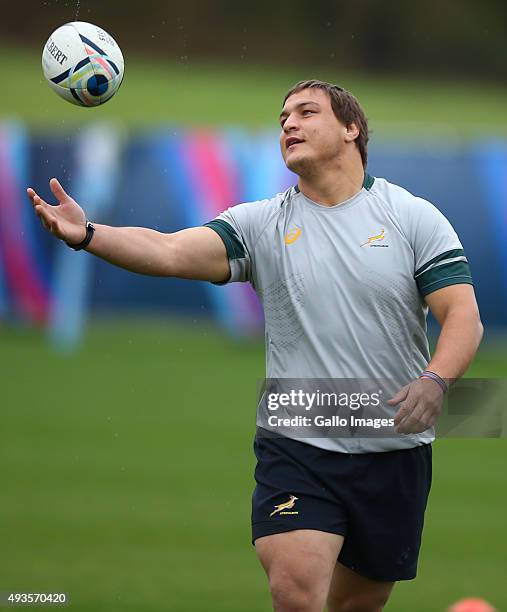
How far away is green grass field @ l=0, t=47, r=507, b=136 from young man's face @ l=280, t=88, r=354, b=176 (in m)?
34.3

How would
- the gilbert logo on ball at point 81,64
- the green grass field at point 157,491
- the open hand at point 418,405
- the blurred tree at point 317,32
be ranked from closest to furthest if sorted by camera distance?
the open hand at point 418,405, the gilbert logo on ball at point 81,64, the green grass field at point 157,491, the blurred tree at point 317,32

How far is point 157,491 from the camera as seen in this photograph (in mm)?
11648

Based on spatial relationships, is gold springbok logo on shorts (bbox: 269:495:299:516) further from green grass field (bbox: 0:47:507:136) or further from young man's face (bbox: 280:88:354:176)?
green grass field (bbox: 0:47:507:136)

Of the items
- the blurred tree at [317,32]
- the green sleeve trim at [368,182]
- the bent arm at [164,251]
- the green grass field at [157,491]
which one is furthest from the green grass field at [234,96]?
the bent arm at [164,251]

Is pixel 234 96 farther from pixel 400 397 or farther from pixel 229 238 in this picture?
pixel 400 397

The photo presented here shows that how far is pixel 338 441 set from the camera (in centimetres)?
613

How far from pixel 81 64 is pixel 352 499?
8.18 ft

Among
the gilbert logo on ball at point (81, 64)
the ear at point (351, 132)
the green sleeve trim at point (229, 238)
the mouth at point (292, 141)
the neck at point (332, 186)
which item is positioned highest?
the gilbert logo on ball at point (81, 64)

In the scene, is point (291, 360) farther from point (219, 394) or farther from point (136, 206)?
point (136, 206)

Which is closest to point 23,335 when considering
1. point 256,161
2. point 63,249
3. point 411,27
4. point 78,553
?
point 63,249

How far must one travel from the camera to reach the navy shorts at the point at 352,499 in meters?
5.99

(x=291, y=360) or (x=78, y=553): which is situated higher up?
(x=291, y=360)

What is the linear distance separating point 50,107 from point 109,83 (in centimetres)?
3978

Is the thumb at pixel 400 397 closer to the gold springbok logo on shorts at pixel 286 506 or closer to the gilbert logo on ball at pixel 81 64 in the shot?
the gold springbok logo on shorts at pixel 286 506
